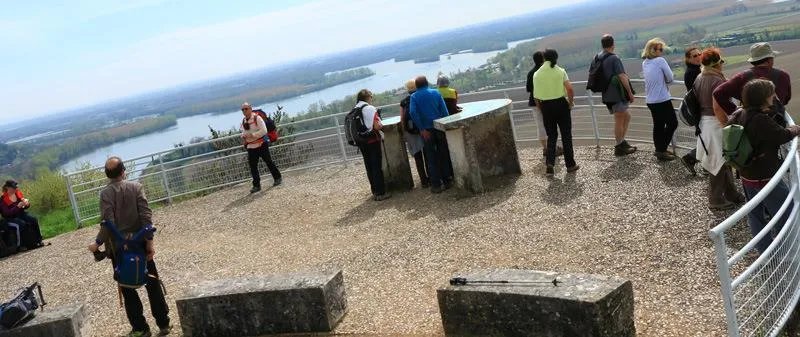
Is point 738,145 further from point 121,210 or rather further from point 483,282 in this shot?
point 121,210

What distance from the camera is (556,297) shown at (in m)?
4.55

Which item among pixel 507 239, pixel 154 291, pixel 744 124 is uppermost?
pixel 744 124

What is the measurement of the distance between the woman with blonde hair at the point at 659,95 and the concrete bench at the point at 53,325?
6784mm

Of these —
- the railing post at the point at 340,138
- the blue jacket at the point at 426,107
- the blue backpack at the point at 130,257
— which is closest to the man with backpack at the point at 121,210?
the blue backpack at the point at 130,257

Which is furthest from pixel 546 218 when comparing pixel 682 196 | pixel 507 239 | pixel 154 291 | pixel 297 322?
pixel 154 291

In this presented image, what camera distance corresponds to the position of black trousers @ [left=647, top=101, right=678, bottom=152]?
30.0ft

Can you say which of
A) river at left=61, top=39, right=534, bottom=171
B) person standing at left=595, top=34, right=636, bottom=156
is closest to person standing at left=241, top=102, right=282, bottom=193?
person standing at left=595, top=34, right=636, bottom=156

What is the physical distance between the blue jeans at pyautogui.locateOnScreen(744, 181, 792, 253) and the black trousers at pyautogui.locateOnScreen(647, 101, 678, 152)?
360 cm

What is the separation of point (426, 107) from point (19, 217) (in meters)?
7.52

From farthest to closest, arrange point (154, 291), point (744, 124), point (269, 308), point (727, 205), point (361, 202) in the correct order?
point (361, 202) → point (727, 205) → point (154, 291) → point (269, 308) → point (744, 124)

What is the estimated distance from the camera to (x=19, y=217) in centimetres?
1252

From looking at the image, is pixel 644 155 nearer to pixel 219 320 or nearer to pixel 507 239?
pixel 507 239

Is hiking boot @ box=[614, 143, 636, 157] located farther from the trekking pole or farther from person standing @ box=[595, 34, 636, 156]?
the trekking pole

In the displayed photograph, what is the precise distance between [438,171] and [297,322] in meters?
4.64
